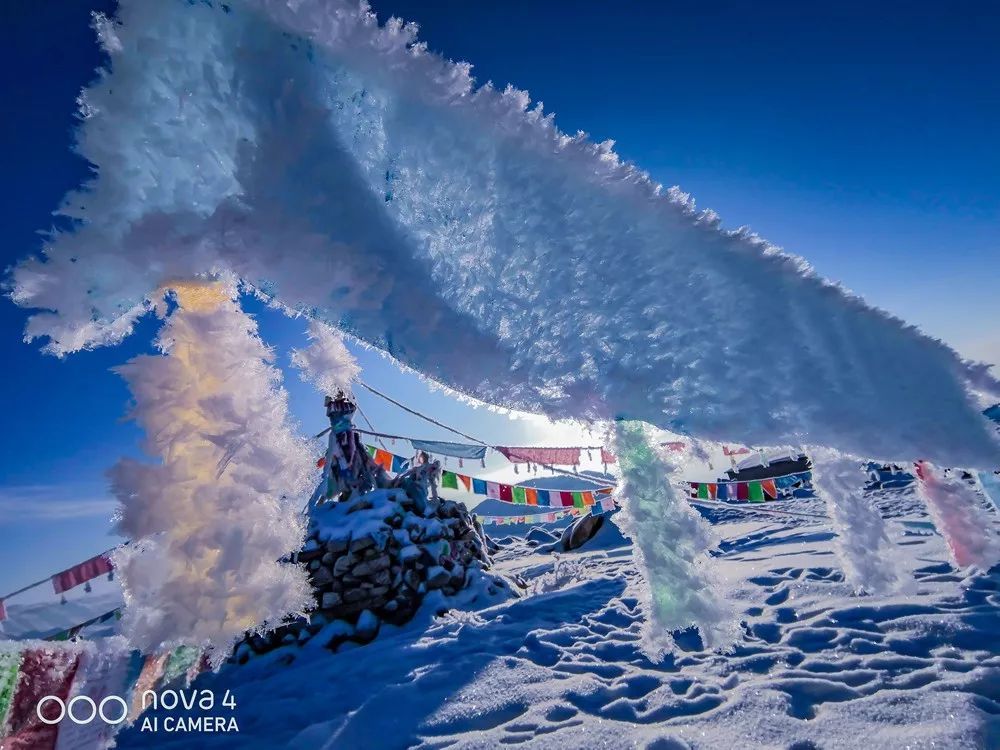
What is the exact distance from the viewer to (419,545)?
20.3 feet

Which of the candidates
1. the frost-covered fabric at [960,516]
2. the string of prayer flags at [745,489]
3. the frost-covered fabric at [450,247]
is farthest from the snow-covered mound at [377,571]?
the string of prayer flags at [745,489]

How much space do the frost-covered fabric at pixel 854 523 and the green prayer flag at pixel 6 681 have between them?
4.09 metres

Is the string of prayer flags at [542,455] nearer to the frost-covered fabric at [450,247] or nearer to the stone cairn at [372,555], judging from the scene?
the stone cairn at [372,555]

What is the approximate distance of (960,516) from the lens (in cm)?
364

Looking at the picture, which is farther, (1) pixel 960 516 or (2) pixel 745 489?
(2) pixel 745 489

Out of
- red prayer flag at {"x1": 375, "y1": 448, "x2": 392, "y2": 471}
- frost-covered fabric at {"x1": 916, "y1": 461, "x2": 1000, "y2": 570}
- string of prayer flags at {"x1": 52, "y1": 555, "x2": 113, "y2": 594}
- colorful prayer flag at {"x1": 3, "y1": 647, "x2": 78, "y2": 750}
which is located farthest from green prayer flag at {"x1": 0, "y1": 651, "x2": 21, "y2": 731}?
red prayer flag at {"x1": 375, "y1": 448, "x2": 392, "y2": 471}

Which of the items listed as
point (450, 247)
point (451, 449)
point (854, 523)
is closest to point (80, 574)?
point (451, 449)

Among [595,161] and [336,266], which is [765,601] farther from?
[336,266]

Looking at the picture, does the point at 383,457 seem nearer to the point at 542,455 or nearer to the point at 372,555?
the point at 542,455

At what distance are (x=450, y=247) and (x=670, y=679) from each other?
2.75 m

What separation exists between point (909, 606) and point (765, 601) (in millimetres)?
1014

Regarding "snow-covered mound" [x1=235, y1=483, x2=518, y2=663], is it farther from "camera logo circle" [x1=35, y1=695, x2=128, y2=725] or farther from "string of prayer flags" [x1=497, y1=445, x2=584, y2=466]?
"camera logo circle" [x1=35, y1=695, x2=128, y2=725]

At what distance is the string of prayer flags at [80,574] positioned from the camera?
265 inches

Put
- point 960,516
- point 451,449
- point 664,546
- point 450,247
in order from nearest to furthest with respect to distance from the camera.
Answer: point 450,247 < point 664,546 < point 960,516 < point 451,449
